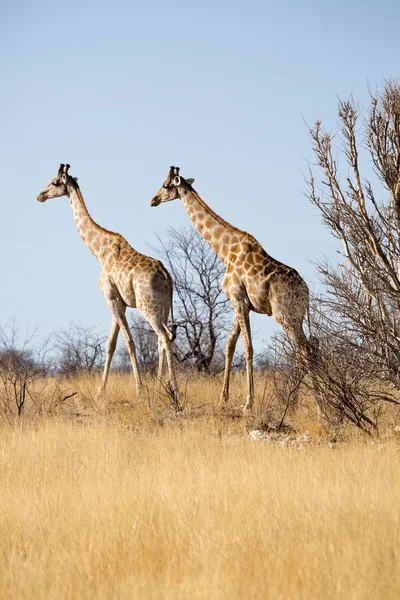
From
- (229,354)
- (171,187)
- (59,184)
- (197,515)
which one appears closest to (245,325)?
(229,354)

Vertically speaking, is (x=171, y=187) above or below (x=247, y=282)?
above

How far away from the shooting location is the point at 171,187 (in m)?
14.0

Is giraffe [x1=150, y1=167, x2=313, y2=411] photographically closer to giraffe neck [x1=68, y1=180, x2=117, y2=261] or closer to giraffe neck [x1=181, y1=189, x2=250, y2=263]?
giraffe neck [x1=181, y1=189, x2=250, y2=263]

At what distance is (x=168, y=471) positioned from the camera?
7.47m

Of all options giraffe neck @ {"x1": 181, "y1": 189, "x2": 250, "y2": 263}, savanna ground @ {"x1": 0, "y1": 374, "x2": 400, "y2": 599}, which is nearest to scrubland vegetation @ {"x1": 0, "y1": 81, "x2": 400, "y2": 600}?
savanna ground @ {"x1": 0, "y1": 374, "x2": 400, "y2": 599}

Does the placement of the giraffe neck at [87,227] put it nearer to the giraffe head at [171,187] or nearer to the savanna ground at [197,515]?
the giraffe head at [171,187]

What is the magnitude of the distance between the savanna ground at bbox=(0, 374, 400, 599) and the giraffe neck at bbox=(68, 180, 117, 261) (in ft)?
17.1

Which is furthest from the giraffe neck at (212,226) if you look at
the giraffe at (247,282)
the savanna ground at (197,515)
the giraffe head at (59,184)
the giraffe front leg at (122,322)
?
the savanna ground at (197,515)

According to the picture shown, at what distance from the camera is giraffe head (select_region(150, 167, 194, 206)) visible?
546 inches

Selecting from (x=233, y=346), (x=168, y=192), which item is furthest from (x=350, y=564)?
(x=168, y=192)

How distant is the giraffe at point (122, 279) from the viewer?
1350cm

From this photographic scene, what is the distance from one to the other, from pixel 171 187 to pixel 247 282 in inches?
105

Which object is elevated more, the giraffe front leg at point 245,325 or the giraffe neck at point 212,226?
the giraffe neck at point 212,226

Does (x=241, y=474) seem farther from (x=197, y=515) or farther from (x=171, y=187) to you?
(x=171, y=187)
